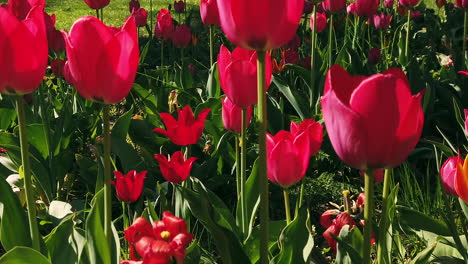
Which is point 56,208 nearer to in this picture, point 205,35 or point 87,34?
point 87,34

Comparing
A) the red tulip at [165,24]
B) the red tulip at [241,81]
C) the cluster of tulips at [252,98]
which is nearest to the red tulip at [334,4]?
the red tulip at [165,24]

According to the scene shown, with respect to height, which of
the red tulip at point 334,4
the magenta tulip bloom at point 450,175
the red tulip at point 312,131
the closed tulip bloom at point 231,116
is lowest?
the magenta tulip bloom at point 450,175

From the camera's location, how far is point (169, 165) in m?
1.55

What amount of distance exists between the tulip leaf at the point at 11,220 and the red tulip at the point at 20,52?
0.36 metres

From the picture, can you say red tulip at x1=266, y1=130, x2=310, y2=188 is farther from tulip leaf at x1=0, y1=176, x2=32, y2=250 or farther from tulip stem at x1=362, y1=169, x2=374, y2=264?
tulip leaf at x1=0, y1=176, x2=32, y2=250

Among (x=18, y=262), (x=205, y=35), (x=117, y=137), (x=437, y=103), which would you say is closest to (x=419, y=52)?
(x=437, y=103)

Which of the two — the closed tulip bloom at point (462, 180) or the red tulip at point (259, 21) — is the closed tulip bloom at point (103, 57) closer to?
the red tulip at point (259, 21)

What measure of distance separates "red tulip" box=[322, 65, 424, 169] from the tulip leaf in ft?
2.76

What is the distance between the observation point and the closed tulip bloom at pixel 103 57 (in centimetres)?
112

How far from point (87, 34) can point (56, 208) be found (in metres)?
1.27

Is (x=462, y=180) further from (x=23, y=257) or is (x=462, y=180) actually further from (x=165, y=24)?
(x=165, y=24)

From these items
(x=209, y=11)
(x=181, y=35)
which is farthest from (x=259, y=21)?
(x=181, y=35)

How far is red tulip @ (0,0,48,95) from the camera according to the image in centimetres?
115

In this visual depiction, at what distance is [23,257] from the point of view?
4.39 feet
